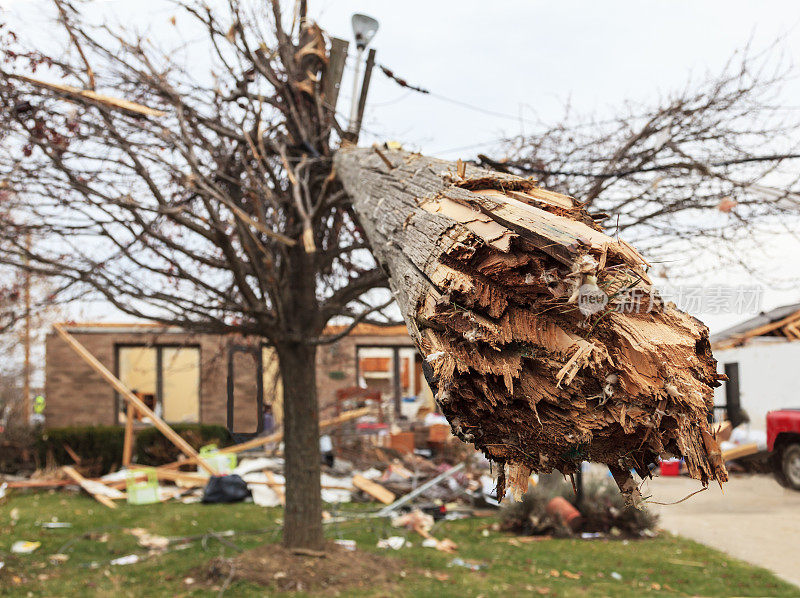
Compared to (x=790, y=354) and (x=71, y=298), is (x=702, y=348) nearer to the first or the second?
(x=71, y=298)

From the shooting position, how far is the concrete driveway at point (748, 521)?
677 cm

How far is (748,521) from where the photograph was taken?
8219 mm

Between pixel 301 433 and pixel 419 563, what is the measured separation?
1.87 m

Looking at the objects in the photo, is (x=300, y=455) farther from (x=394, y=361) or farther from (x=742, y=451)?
(x=394, y=361)

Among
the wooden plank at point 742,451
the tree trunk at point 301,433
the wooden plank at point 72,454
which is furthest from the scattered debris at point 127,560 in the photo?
the wooden plank at point 742,451

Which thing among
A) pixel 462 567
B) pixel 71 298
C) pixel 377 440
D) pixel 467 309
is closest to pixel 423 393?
pixel 377 440

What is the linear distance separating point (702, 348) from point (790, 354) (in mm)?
11222

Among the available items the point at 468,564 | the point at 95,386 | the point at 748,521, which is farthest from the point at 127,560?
the point at 95,386

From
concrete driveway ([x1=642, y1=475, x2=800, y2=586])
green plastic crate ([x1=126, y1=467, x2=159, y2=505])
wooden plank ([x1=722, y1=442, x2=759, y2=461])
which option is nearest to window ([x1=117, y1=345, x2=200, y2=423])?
green plastic crate ([x1=126, y1=467, x2=159, y2=505])

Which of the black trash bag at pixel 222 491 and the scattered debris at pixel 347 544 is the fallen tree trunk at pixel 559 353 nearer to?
the scattered debris at pixel 347 544

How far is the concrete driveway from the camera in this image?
6.77 metres

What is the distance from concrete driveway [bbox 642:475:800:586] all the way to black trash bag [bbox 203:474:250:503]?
6168 millimetres

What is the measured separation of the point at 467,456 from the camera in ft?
34.5

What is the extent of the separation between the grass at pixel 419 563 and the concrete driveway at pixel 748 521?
42 centimetres
